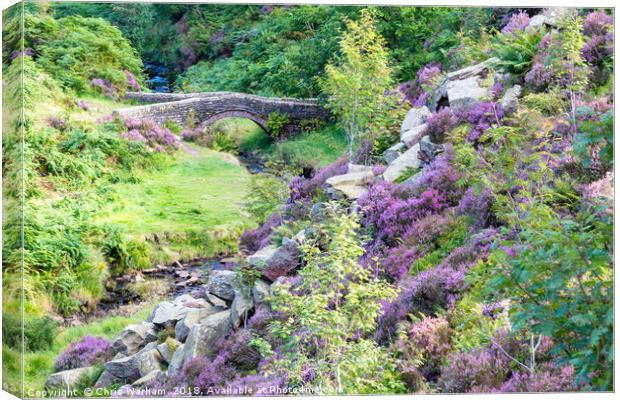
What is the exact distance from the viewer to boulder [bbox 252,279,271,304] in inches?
404

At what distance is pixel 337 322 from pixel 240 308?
2544 millimetres

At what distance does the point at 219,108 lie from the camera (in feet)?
36.2

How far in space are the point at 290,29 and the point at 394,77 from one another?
2.04 metres

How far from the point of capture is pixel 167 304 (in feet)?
34.9

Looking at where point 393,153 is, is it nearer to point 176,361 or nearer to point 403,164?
point 403,164

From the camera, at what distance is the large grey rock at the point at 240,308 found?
10.4m

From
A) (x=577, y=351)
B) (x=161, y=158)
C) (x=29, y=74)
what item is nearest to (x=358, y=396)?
(x=577, y=351)

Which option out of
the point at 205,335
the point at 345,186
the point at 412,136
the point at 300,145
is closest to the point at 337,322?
the point at 205,335

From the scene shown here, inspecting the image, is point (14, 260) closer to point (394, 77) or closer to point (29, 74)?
point (29, 74)

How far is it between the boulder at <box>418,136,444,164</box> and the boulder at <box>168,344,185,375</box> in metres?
4.18

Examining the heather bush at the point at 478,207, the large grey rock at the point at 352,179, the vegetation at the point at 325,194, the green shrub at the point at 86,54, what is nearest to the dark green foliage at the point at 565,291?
the vegetation at the point at 325,194

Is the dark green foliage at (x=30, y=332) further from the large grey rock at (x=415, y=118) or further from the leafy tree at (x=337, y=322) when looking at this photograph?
the large grey rock at (x=415, y=118)

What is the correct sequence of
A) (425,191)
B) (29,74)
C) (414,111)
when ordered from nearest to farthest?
(29,74), (425,191), (414,111)

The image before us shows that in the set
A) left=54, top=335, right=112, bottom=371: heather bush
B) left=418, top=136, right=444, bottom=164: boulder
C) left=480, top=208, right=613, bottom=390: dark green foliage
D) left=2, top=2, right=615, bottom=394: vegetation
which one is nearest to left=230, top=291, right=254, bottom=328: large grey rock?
left=2, top=2, right=615, bottom=394: vegetation
